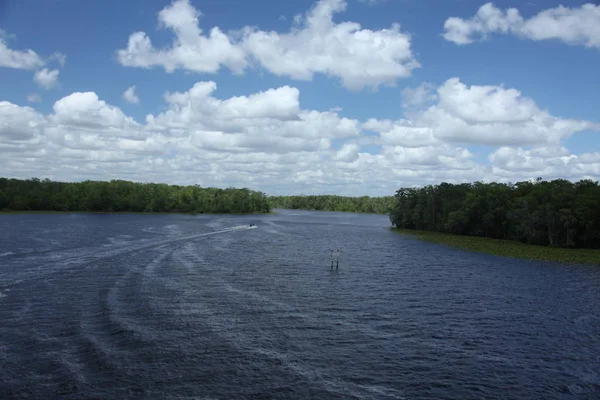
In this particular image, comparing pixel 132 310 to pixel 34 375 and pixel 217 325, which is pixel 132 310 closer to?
pixel 217 325

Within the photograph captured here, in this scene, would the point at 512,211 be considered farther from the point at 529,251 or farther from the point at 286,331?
the point at 286,331

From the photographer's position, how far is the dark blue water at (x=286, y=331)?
26.1m

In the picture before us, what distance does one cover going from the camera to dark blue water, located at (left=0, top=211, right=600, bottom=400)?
26.1 metres

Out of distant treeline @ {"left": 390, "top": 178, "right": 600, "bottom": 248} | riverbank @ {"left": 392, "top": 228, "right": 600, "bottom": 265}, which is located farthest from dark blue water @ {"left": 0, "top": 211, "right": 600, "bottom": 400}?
distant treeline @ {"left": 390, "top": 178, "right": 600, "bottom": 248}

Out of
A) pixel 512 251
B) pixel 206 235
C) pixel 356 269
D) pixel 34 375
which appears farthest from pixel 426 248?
pixel 34 375

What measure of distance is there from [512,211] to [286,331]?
4056 inches

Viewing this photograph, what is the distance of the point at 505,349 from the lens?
3362 centimetres

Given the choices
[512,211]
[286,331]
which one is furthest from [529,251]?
[286,331]

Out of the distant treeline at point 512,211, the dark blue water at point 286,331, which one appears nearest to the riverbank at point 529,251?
the distant treeline at point 512,211

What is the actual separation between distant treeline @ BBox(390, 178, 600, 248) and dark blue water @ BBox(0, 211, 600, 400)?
141 feet

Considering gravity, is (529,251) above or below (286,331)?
above

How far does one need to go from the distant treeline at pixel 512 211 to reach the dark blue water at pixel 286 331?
1690 inches

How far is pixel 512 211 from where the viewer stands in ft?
396

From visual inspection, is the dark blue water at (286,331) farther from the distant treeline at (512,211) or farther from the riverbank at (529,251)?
the distant treeline at (512,211)
